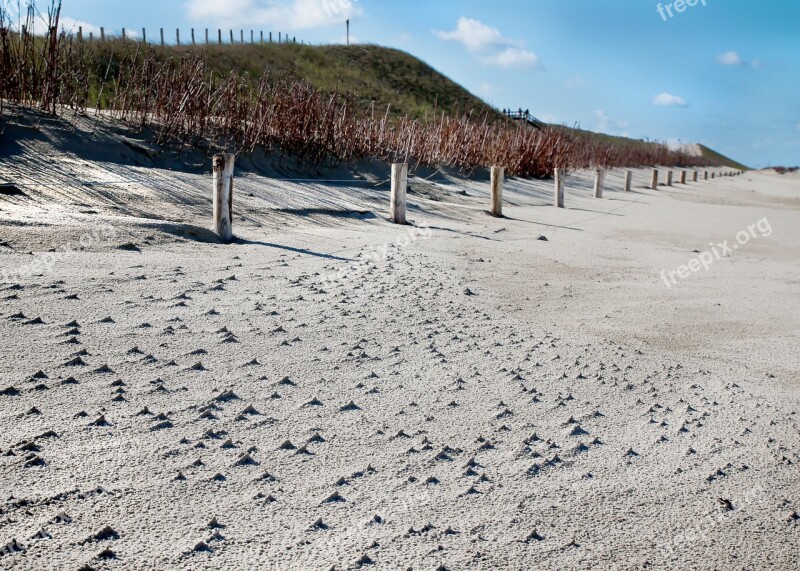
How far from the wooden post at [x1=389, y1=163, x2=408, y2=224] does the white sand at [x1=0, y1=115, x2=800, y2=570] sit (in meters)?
2.42

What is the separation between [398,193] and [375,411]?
573 centimetres

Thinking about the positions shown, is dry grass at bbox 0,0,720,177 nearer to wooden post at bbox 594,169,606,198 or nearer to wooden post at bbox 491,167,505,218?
wooden post at bbox 491,167,505,218

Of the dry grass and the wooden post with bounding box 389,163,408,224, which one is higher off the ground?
the dry grass

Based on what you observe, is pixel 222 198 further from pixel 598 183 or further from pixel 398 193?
pixel 598 183

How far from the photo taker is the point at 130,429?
2.62 meters

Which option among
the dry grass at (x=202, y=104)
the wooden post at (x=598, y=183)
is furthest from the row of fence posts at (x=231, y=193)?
the wooden post at (x=598, y=183)

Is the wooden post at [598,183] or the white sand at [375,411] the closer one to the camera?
the white sand at [375,411]

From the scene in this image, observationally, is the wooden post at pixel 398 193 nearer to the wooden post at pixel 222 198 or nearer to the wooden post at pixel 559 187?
the wooden post at pixel 222 198

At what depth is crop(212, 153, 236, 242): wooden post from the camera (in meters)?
6.15

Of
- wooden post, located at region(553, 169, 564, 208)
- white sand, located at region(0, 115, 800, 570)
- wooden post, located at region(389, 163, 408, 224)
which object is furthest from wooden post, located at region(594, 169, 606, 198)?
white sand, located at region(0, 115, 800, 570)

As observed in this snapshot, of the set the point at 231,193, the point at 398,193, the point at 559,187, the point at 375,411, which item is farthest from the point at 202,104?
the point at 375,411

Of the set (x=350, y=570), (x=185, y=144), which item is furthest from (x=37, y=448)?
(x=185, y=144)

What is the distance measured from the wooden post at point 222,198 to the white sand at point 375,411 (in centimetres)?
26

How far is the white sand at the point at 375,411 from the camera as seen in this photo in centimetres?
213
